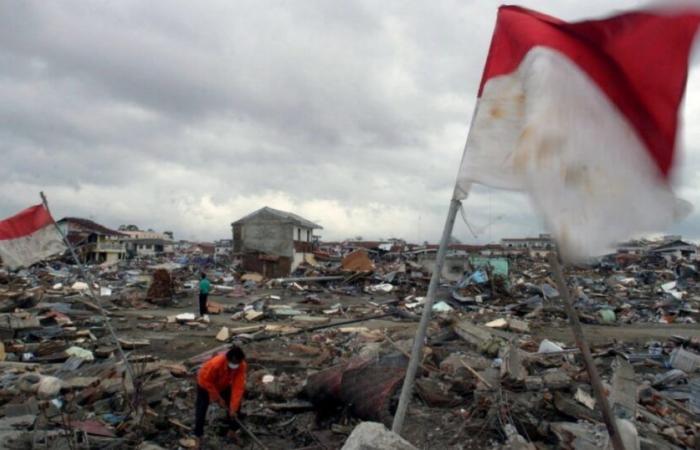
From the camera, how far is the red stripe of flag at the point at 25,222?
7398 mm

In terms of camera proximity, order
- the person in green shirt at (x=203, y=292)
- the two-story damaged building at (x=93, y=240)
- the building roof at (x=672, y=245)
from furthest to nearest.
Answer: the building roof at (x=672, y=245), the two-story damaged building at (x=93, y=240), the person in green shirt at (x=203, y=292)

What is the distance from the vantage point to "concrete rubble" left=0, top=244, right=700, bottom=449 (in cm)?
549

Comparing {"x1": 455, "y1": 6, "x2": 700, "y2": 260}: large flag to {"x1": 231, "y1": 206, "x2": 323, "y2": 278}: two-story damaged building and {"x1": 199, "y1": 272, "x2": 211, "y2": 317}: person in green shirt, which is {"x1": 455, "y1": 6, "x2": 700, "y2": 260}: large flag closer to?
{"x1": 199, "y1": 272, "x2": 211, "y2": 317}: person in green shirt

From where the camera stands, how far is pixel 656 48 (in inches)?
85.7

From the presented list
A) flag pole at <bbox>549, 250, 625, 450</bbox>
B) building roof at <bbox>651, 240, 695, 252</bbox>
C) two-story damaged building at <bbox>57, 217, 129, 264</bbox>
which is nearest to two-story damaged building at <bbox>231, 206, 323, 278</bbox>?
two-story damaged building at <bbox>57, 217, 129, 264</bbox>

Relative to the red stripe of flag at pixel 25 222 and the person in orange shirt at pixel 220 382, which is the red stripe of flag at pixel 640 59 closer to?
the person in orange shirt at pixel 220 382

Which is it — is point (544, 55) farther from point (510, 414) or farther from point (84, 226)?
point (84, 226)

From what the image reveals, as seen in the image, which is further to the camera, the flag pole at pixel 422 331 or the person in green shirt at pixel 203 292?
the person in green shirt at pixel 203 292

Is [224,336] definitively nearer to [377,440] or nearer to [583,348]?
[377,440]

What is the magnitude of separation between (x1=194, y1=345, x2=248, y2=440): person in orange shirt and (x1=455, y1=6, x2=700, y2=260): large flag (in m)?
4.19

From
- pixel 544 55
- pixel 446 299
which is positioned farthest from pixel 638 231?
pixel 446 299

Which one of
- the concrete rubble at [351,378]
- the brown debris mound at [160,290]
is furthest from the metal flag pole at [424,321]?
the brown debris mound at [160,290]

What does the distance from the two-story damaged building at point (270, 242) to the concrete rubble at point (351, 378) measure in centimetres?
1443

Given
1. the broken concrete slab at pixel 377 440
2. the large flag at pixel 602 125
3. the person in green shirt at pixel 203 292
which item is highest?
the large flag at pixel 602 125
